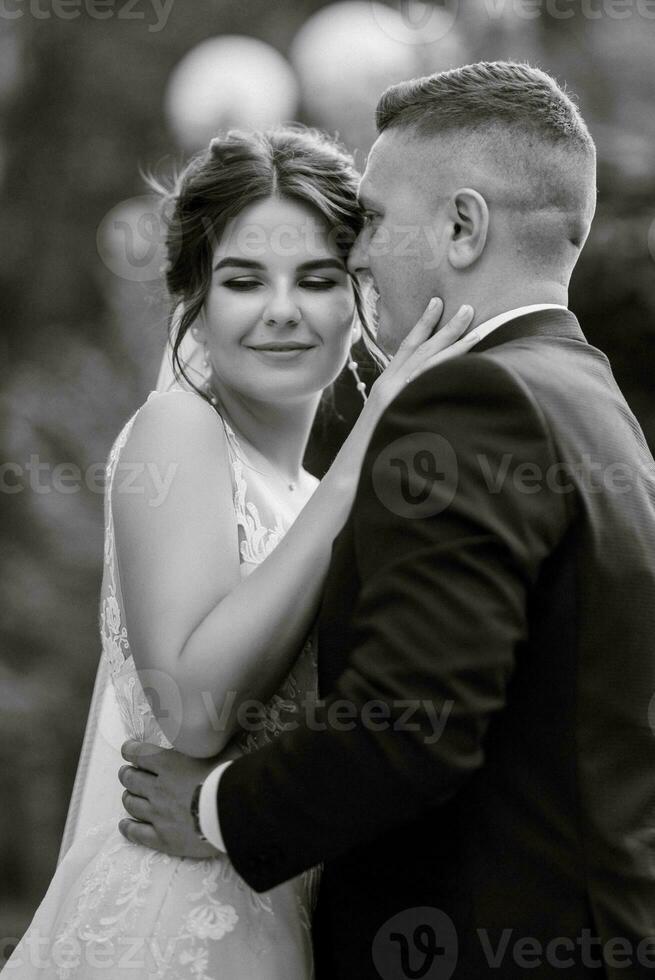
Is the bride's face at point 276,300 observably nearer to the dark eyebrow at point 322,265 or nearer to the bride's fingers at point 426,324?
the dark eyebrow at point 322,265

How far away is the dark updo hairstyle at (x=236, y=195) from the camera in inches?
94.8

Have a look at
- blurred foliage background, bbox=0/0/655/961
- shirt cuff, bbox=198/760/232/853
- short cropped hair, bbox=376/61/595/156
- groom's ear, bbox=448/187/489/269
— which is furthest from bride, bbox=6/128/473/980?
blurred foliage background, bbox=0/0/655/961

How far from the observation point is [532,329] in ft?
6.27

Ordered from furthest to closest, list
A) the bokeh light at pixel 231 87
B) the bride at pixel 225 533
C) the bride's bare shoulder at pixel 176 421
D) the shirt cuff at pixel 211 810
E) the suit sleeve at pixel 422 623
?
the bokeh light at pixel 231 87
the bride's bare shoulder at pixel 176 421
the bride at pixel 225 533
the shirt cuff at pixel 211 810
the suit sleeve at pixel 422 623

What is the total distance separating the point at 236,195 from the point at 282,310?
0.29 m

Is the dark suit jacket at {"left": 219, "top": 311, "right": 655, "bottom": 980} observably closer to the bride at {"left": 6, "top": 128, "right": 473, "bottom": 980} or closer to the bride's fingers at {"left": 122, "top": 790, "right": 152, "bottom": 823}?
the bride at {"left": 6, "top": 128, "right": 473, "bottom": 980}

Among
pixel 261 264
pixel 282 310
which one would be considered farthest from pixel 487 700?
pixel 261 264

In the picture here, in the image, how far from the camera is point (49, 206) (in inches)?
205

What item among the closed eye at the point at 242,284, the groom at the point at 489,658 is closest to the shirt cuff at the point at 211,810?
the groom at the point at 489,658

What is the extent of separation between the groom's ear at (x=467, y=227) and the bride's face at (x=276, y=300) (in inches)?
17.0

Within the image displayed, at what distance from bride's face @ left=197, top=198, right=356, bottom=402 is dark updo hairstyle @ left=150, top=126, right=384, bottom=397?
0.03 metres

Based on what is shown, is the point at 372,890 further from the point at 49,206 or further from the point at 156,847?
the point at 49,206

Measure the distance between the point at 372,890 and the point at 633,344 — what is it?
261cm

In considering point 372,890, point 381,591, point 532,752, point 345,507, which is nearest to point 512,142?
point 345,507
